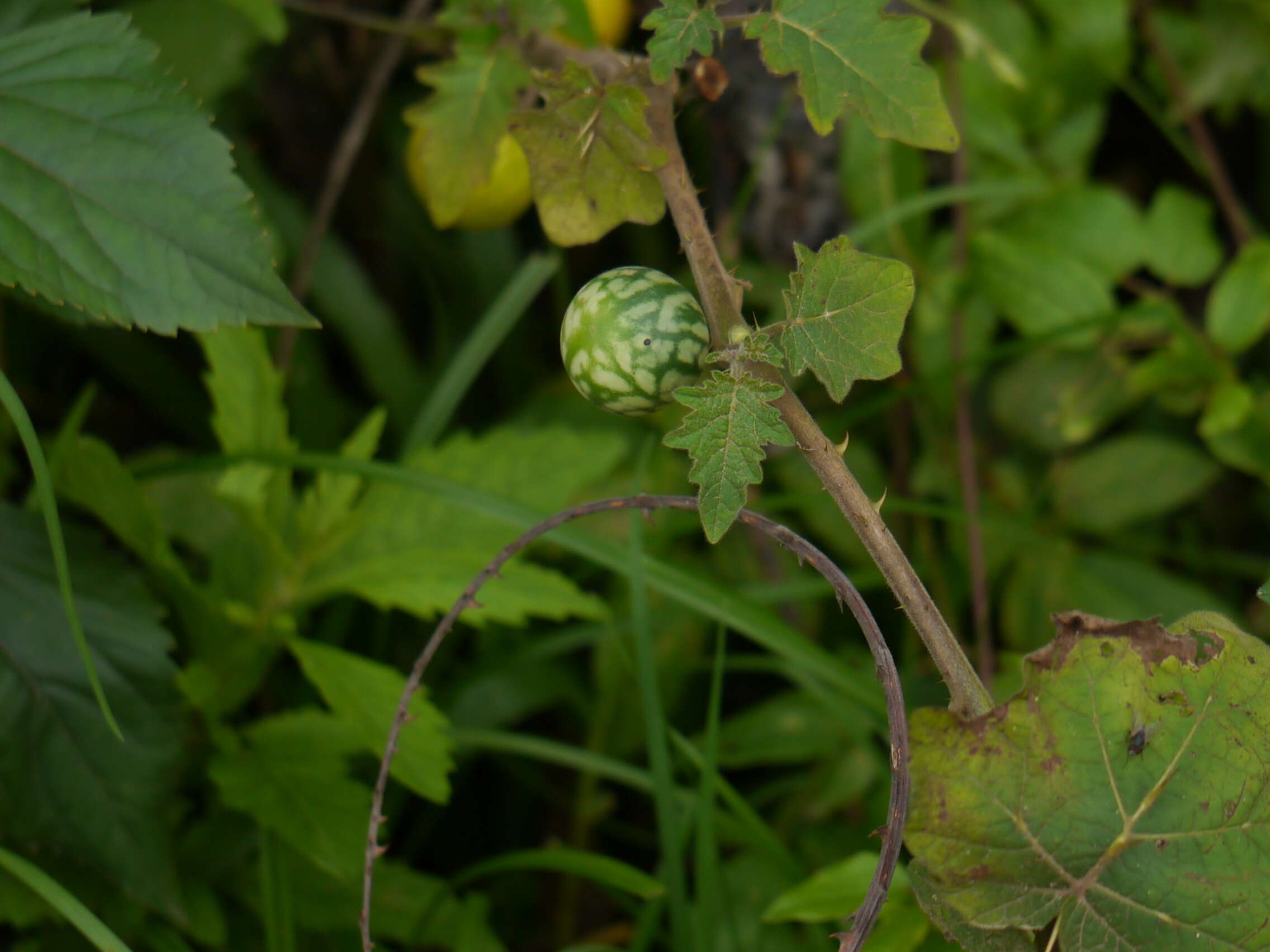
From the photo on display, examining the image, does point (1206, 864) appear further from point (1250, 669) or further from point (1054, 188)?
point (1054, 188)

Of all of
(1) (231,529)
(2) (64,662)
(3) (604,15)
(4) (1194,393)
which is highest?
(3) (604,15)

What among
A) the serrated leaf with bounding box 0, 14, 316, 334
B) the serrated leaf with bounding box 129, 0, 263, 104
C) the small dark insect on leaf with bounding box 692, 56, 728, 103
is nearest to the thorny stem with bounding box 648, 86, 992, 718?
the small dark insect on leaf with bounding box 692, 56, 728, 103

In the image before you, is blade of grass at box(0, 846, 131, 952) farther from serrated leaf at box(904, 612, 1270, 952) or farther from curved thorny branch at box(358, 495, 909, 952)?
serrated leaf at box(904, 612, 1270, 952)

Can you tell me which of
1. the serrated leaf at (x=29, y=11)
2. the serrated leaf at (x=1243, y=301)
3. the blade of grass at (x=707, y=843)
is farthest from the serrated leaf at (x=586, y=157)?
the serrated leaf at (x=1243, y=301)

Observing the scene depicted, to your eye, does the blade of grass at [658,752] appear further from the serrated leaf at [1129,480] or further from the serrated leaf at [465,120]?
the serrated leaf at [1129,480]

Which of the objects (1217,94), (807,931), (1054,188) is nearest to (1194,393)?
(1054,188)

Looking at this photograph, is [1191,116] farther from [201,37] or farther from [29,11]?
[29,11]
